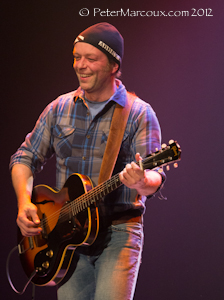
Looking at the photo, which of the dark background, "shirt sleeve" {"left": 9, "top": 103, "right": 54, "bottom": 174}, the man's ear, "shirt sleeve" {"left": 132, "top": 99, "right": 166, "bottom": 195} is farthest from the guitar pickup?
the dark background

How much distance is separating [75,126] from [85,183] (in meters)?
0.47

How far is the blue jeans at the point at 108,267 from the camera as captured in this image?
2139 millimetres

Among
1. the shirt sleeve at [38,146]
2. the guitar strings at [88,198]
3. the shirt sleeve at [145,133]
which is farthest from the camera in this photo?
the shirt sleeve at [38,146]

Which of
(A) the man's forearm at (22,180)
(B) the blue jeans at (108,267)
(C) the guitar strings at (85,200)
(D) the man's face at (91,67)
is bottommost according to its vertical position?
(B) the blue jeans at (108,267)

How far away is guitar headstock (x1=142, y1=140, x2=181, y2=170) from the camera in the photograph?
6.09ft

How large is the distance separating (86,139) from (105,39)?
656 millimetres

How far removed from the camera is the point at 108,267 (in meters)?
2.20

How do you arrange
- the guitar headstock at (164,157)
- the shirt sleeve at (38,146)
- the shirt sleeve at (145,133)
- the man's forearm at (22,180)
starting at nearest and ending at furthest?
the guitar headstock at (164,157), the shirt sleeve at (145,133), the man's forearm at (22,180), the shirt sleeve at (38,146)

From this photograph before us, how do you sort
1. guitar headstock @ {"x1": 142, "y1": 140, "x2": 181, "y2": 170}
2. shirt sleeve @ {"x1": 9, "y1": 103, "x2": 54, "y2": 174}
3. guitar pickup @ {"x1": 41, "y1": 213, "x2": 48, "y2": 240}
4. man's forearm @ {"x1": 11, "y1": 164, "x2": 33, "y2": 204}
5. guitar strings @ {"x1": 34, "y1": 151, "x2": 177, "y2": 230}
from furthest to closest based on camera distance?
shirt sleeve @ {"x1": 9, "y1": 103, "x2": 54, "y2": 174} < man's forearm @ {"x1": 11, "y1": 164, "x2": 33, "y2": 204} < guitar pickup @ {"x1": 41, "y1": 213, "x2": 48, "y2": 240} < guitar strings @ {"x1": 34, "y1": 151, "x2": 177, "y2": 230} < guitar headstock @ {"x1": 142, "y1": 140, "x2": 181, "y2": 170}

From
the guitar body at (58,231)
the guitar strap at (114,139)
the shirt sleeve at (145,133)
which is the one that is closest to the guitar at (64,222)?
the guitar body at (58,231)

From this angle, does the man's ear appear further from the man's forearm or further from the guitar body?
the man's forearm

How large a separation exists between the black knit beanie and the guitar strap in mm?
333

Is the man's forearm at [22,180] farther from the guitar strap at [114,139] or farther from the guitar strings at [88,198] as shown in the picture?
Answer: the guitar strap at [114,139]

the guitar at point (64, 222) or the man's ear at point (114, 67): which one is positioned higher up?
the man's ear at point (114, 67)
